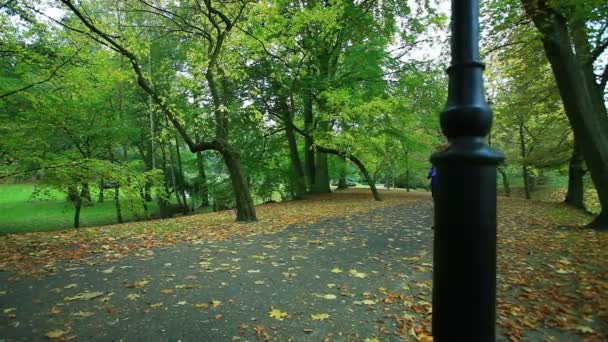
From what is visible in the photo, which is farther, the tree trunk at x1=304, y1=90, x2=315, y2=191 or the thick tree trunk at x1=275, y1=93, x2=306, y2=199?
the thick tree trunk at x1=275, y1=93, x2=306, y2=199

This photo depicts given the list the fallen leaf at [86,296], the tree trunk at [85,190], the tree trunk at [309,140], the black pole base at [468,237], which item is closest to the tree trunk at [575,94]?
the black pole base at [468,237]

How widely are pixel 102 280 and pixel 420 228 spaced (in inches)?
290

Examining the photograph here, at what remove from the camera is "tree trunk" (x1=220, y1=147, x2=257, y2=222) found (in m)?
10.4

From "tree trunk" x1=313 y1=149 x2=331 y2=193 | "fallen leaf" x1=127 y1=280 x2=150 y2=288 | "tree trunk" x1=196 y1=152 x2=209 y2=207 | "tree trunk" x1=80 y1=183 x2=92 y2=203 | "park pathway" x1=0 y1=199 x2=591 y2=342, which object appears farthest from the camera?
"tree trunk" x1=196 y1=152 x2=209 y2=207

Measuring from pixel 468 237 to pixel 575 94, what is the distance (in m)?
8.79

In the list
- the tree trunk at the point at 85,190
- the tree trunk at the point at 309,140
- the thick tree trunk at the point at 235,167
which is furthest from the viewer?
the tree trunk at the point at 309,140

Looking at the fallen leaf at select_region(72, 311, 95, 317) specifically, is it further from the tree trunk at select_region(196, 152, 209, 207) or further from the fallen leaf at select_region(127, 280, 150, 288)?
the tree trunk at select_region(196, 152, 209, 207)

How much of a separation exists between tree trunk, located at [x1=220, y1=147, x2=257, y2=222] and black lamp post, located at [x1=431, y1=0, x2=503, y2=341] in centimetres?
936

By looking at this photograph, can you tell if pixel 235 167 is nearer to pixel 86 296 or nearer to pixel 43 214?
pixel 86 296

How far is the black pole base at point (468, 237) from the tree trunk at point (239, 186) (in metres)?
Answer: 9.39

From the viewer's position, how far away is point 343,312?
3943mm

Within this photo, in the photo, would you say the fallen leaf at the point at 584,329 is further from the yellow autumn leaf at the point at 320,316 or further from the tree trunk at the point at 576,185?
the tree trunk at the point at 576,185

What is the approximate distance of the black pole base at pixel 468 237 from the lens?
1.30m

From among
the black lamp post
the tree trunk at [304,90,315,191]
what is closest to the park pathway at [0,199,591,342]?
the black lamp post
